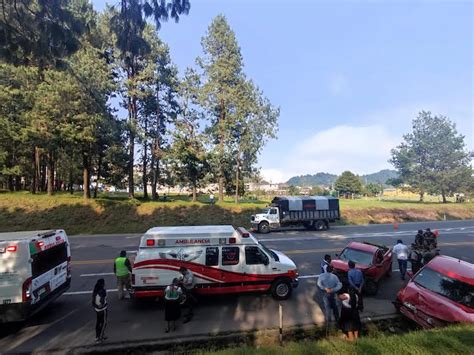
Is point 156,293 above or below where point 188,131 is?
below

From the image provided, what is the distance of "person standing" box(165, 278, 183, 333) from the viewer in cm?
836

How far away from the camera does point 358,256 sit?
12.0 meters

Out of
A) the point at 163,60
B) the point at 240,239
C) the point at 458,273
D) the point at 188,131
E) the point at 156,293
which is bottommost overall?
the point at 156,293

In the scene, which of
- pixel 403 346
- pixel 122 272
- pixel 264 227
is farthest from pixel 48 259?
pixel 264 227

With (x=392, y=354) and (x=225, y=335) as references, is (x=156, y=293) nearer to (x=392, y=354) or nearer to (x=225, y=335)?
(x=225, y=335)

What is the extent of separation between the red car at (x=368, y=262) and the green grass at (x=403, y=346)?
5.42m

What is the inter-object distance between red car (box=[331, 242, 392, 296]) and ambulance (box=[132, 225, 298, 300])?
1953 millimetres

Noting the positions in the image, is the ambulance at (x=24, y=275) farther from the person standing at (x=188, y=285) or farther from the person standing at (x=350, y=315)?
the person standing at (x=350, y=315)

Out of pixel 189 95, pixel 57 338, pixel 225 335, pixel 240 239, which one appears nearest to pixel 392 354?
pixel 225 335

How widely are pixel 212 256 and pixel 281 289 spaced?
2684mm

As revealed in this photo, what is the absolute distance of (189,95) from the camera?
122 ft

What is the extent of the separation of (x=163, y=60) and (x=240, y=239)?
105 ft

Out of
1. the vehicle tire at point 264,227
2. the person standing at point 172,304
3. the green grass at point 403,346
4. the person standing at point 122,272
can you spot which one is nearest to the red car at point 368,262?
the green grass at point 403,346

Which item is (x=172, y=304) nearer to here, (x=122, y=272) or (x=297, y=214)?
(x=122, y=272)
